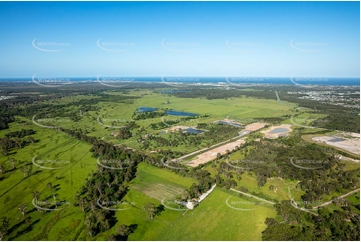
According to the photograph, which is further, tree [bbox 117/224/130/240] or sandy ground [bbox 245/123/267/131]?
sandy ground [bbox 245/123/267/131]

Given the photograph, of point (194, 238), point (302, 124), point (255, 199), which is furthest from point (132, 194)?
point (302, 124)

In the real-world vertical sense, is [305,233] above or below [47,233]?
above

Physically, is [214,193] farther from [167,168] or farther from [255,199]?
[167,168]

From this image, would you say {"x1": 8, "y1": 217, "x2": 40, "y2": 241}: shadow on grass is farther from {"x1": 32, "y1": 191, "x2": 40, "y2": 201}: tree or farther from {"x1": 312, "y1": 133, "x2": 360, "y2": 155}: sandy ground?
{"x1": 312, "y1": 133, "x2": 360, "y2": 155}: sandy ground

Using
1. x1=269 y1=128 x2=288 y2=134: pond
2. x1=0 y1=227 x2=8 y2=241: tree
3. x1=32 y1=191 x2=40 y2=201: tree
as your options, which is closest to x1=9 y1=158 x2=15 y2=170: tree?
x1=32 y1=191 x2=40 y2=201: tree

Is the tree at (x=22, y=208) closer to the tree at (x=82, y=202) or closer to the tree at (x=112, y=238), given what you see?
the tree at (x=82, y=202)

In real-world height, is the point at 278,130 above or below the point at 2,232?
above

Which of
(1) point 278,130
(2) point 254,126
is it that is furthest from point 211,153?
(2) point 254,126

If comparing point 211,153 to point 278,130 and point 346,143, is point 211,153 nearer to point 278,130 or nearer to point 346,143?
point 278,130
